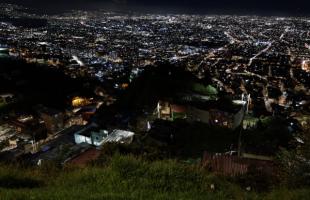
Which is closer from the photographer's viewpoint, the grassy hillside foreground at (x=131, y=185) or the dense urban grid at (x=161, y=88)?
the grassy hillside foreground at (x=131, y=185)

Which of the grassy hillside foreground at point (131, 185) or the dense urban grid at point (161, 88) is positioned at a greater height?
the grassy hillside foreground at point (131, 185)

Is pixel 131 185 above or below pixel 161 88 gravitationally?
above

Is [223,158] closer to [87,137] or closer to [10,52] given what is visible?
[87,137]

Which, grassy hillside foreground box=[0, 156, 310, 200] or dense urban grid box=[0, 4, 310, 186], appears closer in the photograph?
grassy hillside foreground box=[0, 156, 310, 200]

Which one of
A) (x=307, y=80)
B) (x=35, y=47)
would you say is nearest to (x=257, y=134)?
(x=307, y=80)

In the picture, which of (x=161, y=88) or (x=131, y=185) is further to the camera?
(x=161, y=88)
